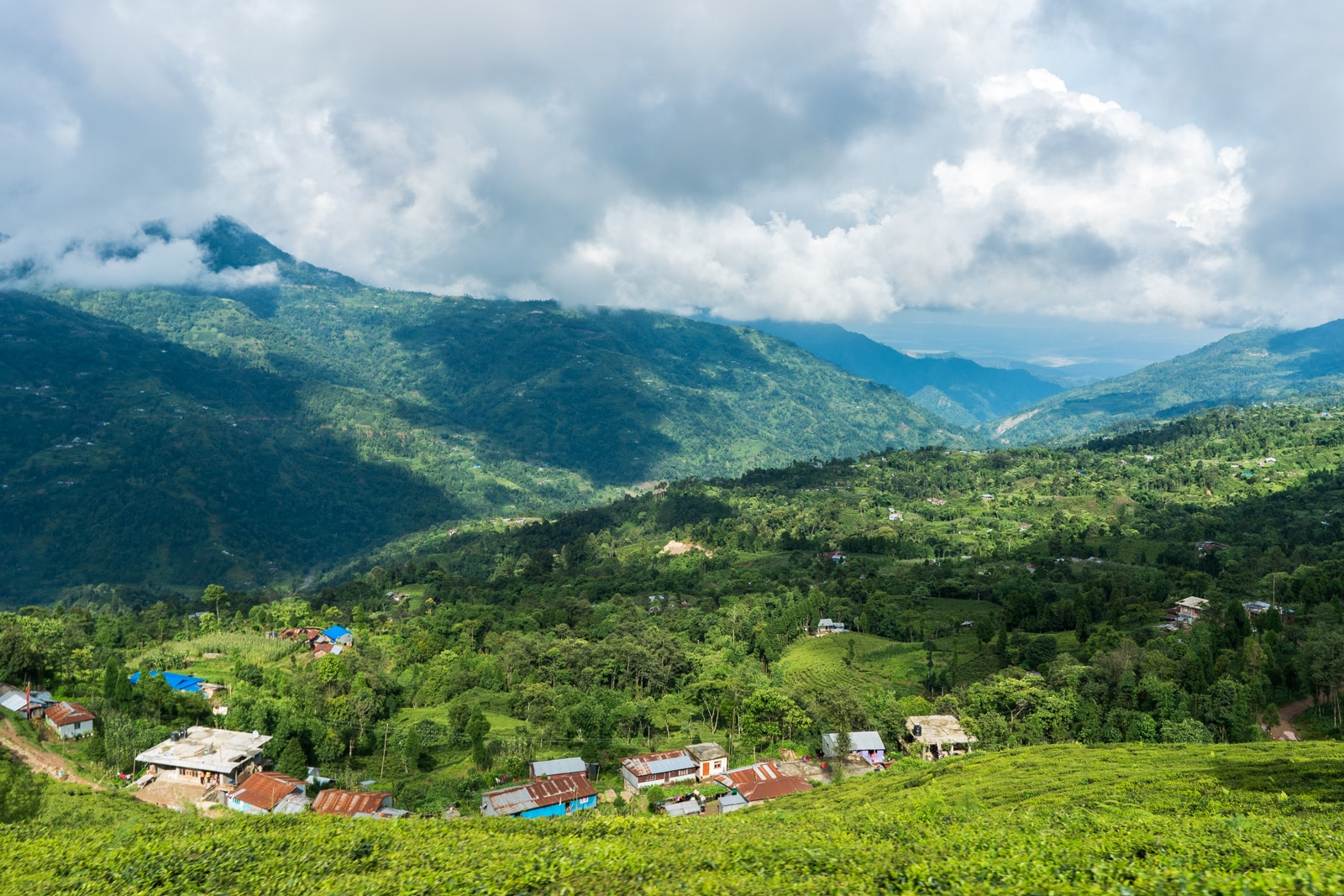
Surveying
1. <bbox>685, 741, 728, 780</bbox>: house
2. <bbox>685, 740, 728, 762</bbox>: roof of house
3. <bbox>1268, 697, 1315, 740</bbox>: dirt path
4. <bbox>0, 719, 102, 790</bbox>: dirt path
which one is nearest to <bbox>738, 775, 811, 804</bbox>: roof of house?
<bbox>685, 741, 728, 780</bbox>: house

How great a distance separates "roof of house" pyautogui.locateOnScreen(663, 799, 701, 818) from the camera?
37.5 metres

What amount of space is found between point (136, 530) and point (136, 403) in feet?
190

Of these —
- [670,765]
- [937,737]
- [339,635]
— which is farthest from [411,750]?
[339,635]

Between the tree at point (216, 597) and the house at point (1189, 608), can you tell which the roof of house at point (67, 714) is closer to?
the tree at point (216, 597)

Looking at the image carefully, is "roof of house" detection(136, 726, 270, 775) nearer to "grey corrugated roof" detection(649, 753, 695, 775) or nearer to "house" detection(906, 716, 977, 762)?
"grey corrugated roof" detection(649, 753, 695, 775)

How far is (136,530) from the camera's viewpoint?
457 ft

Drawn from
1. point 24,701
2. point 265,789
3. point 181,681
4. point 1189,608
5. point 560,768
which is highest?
point 24,701

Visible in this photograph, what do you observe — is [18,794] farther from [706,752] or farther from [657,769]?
[706,752]

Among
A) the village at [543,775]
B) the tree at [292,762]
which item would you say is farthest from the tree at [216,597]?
the tree at [292,762]

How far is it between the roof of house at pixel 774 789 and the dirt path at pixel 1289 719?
2629 centimetres

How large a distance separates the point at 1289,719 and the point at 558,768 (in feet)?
140

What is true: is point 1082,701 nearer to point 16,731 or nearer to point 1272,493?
point 16,731

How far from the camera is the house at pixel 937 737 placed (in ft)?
154

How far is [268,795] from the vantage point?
126ft
